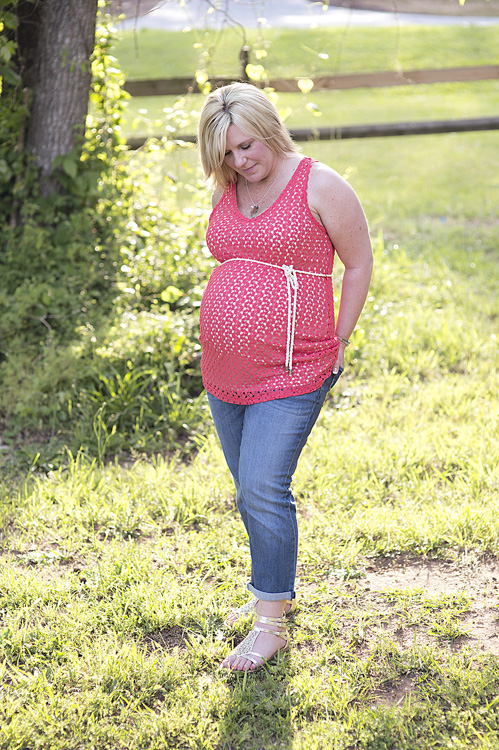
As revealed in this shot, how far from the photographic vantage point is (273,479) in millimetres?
2328

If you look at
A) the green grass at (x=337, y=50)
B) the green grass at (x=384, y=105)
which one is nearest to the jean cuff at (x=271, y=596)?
the green grass at (x=384, y=105)

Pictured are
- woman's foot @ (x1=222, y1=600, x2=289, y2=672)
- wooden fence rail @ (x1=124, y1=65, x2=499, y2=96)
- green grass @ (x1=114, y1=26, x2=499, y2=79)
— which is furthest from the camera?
green grass @ (x1=114, y1=26, x2=499, y2=79)

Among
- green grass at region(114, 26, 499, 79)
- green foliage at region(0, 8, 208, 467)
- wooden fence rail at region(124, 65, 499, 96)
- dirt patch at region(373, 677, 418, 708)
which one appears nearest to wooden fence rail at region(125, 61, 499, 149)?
wooden fence rail at region(124, 65, 499, 96)

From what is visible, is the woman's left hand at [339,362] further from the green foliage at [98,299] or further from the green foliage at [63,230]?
the green foliage at [63,230]

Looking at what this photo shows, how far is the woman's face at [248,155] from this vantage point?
240 cm

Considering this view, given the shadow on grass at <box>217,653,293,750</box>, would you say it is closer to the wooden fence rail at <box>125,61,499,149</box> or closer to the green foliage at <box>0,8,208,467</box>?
the green foliage at <box>0,8,208,467</box>

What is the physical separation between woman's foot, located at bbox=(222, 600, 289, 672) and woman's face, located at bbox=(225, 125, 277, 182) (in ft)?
4.94

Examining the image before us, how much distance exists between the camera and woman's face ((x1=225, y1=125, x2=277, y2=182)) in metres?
2.40

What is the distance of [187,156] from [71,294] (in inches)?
202

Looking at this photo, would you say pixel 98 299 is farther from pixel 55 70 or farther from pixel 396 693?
pixel 396 693

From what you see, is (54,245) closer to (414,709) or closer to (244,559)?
(244,559)

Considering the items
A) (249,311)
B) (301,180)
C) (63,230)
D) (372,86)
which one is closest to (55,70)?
(63,230)

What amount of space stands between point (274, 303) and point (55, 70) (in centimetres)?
343

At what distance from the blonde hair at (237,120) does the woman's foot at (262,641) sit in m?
1.58
